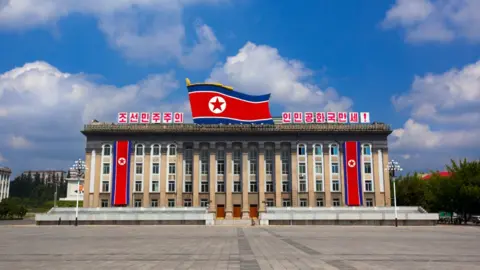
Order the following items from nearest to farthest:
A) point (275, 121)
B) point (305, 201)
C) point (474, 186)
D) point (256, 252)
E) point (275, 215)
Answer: point (256, 252) → point (275, 215) → point (474, 186) → point (305, 201) → point (275, 121)

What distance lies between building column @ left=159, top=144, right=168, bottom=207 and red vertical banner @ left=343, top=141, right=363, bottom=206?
31.6 metres

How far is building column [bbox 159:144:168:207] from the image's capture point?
7071 centimetres

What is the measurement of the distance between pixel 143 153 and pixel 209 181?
13.0m

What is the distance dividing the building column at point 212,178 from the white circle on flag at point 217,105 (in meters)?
6.20

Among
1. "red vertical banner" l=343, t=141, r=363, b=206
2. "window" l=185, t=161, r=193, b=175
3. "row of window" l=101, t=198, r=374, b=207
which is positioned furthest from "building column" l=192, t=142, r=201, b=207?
"red vertical banner" l=343, t=141, r=363, b=206

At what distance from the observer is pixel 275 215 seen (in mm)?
53500

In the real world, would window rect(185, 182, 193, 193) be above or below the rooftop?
below

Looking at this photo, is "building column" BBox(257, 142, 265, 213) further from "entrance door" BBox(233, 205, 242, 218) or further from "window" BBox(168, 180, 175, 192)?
"window" BBox(168, 180, 175, 192)

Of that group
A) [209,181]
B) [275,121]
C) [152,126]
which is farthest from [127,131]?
[275,121]

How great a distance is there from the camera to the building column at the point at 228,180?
229 ft

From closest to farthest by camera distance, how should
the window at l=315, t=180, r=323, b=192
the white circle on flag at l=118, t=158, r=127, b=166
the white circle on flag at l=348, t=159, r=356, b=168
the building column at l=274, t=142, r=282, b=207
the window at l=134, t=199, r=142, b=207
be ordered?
the white circle on flag at l=348, t=159, r=356, b=168, the building column at l=274, t=142, r=282, b=207, the white circle on flag at l=118, t=158, r=127, b=166, the window at l=134, t=199, r=142, b=207, the window at l=315, t=180, r=323, b=192

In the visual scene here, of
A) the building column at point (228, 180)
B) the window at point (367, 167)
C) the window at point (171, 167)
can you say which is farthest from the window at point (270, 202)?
the window at point (171, 167)

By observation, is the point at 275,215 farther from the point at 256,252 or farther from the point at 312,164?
the point at 256,252

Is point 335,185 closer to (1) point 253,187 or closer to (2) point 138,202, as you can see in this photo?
(1) point 253,187
